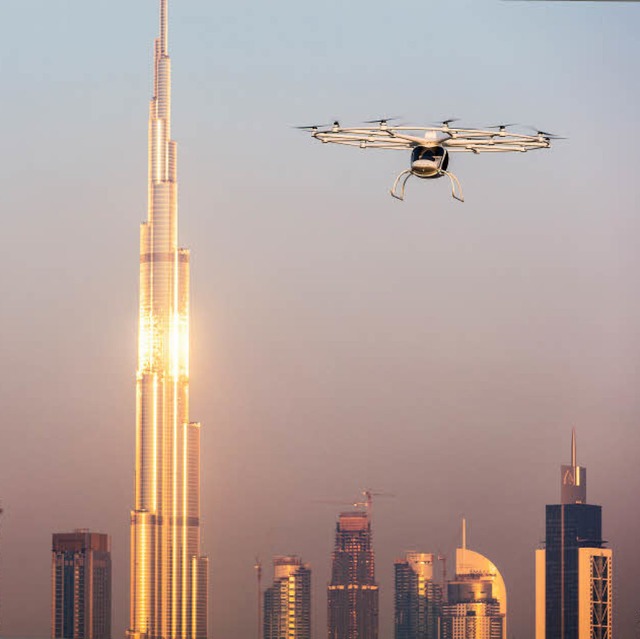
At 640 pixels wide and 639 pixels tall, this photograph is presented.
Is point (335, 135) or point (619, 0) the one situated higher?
point (619, 0)

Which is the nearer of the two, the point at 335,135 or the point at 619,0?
the point at 335,135

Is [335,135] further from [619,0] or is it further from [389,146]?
[619,0]

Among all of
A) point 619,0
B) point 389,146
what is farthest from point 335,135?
point 619,0

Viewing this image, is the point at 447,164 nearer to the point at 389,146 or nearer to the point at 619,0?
the point at 389,146

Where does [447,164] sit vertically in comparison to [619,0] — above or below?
below

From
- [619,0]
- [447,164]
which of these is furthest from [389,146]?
[619,0]

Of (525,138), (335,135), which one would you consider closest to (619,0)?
(525,138)

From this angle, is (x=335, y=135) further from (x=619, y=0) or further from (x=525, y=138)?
(x=619, y=0)

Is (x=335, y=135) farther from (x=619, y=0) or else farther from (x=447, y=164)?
(x=619, y=0)
